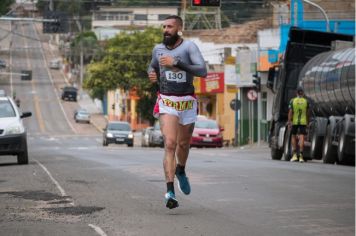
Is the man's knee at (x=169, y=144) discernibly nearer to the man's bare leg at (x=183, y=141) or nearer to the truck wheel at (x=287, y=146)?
the man's bare leg at (x=183, y=141)

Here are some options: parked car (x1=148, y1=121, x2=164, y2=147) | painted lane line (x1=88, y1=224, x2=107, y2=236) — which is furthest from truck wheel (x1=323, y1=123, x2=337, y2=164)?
parked car (x1=148, y1=121, x2=164, y2=147)

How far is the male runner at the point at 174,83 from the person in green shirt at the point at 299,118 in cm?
1562

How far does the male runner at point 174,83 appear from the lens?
1142 centimetres

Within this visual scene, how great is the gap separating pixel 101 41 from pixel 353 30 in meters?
74.7

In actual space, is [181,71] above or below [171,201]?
above

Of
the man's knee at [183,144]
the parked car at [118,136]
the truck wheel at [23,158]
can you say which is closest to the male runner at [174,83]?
the man's knee at [183,144]

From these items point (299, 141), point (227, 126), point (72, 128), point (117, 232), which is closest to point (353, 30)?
point (227, 126)

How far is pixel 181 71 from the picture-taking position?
11562mm

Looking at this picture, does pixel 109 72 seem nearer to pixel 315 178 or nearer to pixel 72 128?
pixel 72 128

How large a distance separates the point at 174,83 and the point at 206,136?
1485 inches

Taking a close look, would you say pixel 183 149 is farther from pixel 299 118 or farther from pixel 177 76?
pixel 299 118

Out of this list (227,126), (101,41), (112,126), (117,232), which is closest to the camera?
(117,232)

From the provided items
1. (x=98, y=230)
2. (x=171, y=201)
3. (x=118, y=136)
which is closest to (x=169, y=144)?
(x=171, y=201)

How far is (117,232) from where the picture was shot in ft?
31.6
